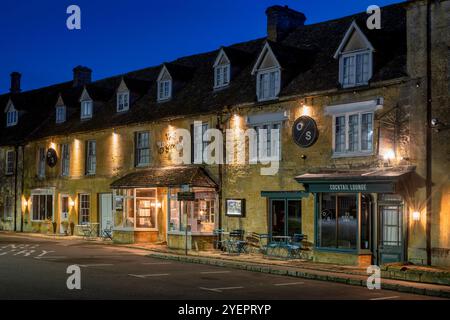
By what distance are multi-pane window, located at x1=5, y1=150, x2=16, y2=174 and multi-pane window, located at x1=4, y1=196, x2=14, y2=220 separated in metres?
1.77

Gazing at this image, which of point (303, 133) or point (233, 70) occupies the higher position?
point (233, 70)

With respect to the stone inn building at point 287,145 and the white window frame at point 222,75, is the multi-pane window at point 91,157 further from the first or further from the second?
the white window frame at point 222,75

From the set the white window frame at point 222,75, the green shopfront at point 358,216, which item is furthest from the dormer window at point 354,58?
the white window frame at point 222,75

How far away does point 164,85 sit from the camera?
105ft

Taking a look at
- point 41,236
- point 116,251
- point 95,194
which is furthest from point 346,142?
point 41,236

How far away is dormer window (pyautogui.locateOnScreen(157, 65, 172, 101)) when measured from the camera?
3159 cm

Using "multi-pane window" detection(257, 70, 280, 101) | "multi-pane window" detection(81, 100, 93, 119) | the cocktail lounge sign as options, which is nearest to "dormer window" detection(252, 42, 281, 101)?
"multi-pane window" detection(257, 70, 280, 101)

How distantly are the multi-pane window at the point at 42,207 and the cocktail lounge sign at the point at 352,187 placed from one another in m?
20.7

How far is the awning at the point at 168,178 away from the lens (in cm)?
2692

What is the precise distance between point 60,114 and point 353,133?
22.5m

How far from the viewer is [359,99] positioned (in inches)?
856

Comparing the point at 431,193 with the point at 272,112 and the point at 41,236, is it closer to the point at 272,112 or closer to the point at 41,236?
the point at 272,112
